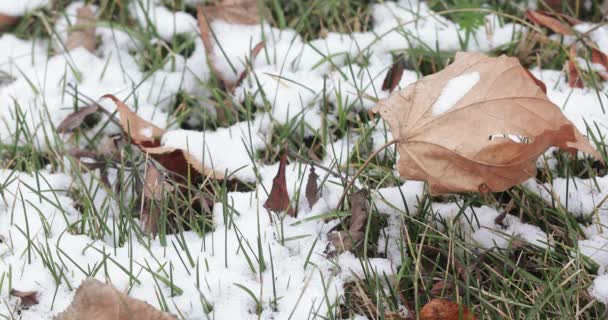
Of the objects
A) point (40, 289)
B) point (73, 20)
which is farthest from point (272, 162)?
point (73, 20)

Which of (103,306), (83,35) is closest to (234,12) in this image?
(83,35)

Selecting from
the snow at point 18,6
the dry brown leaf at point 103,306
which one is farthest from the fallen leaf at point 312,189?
the snow at point 18,6

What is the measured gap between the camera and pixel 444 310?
1280mm

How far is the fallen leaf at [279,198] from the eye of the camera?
1.53 meters

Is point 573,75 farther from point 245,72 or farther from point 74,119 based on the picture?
point 74,119

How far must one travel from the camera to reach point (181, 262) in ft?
4.73

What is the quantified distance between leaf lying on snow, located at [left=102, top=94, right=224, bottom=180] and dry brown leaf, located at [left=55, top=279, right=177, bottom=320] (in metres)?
0.43

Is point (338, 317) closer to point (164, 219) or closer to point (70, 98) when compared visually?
point (164, 219)

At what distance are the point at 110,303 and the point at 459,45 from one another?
4.14 ft

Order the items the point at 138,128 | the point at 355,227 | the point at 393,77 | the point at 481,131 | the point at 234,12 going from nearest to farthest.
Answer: the point at 481,131 → the point at 355,227 → the point at 138,128 → the point at 393,77 → the point at 234,12

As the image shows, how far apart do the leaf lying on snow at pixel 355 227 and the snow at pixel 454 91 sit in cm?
25

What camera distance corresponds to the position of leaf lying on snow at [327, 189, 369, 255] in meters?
1.44

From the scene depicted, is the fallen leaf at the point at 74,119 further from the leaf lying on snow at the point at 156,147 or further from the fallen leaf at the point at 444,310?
the fallen leaf at the point at 444,310

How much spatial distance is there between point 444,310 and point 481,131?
0.36 m
